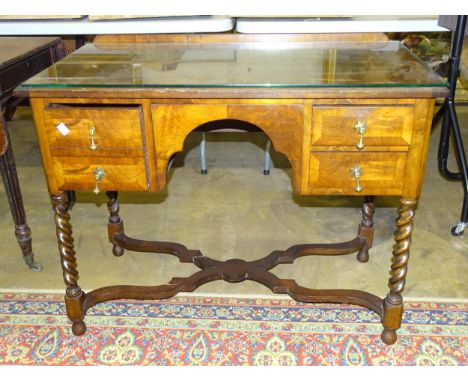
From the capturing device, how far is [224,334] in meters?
1.74

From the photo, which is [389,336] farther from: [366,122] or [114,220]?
[114,220]

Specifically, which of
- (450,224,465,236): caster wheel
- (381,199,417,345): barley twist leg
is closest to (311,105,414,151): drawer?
(381,199,417,345): barley twist leg

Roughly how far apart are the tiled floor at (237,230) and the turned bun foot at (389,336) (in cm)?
27

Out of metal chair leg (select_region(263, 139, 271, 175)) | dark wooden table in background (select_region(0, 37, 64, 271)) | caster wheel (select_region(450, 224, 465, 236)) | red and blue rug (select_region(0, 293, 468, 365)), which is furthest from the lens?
metal chair leg (select_region(263, 139, 271, 175))

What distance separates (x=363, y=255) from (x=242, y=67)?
986mm

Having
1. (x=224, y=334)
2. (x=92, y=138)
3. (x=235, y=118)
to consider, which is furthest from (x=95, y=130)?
(x=224, y=334)

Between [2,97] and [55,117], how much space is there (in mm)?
501

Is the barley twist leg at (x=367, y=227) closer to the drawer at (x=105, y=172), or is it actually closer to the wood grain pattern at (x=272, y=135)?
the wood grain pattern at (x=272, y=135)

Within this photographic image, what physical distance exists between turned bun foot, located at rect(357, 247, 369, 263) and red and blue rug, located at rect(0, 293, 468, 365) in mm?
289

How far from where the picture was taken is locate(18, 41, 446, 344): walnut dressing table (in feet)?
4.45

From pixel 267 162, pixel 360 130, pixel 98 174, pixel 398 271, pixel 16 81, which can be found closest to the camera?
pixel 360 130

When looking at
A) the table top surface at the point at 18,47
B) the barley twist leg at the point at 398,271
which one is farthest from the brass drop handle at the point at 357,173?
the table top surface at the point at 18,47

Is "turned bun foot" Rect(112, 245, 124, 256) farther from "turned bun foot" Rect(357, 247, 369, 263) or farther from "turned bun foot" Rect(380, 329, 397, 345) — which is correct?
"turned bun foot" Rect(380, 329, 397, 345)
